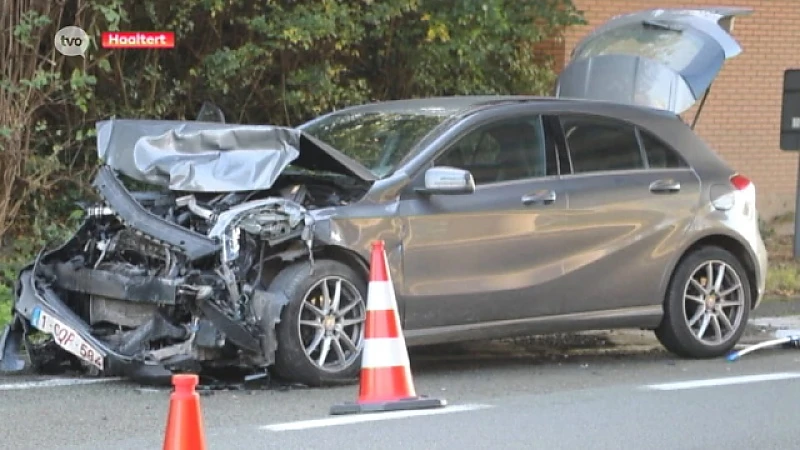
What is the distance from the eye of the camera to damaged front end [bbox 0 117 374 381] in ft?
25.9

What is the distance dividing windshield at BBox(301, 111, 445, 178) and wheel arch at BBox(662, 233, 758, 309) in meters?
1.96

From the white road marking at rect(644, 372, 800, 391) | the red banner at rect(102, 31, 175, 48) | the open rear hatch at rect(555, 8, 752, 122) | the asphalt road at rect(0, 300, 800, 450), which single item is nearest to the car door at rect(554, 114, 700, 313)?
the asphalt road at rect(0, 300, 800, 450)

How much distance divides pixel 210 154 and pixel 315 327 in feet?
4.17

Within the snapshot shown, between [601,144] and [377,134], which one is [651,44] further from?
[377,134]

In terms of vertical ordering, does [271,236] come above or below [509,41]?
below

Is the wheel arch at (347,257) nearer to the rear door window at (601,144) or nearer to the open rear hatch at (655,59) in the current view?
the rear door window at (601,144)

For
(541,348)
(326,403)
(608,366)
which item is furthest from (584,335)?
(326,403)

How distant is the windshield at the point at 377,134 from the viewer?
29.0 feet

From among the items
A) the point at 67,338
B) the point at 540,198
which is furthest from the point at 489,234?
the point at 67,338

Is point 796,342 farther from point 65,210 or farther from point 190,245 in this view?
point 65,210

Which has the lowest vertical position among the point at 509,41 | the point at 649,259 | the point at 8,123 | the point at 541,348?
the point at 541,348

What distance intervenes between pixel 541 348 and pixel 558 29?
17.9 ft

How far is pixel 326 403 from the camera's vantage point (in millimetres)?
7766

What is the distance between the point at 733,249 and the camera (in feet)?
Result: 32.3
